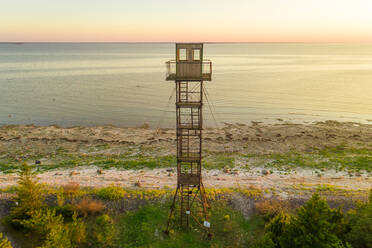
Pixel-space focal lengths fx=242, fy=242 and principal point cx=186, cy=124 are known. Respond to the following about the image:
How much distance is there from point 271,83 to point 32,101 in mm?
80450

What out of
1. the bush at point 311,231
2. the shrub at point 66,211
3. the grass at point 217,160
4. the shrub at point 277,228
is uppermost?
the bush at point 311,231

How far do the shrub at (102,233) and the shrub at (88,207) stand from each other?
1.10 metres

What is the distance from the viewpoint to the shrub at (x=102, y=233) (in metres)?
17.1

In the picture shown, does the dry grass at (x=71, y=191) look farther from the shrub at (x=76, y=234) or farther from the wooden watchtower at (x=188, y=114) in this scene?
the wooden watchtower at (x=188, y=114)

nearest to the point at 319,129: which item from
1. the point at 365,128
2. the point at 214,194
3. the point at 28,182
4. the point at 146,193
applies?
the point at 365,128

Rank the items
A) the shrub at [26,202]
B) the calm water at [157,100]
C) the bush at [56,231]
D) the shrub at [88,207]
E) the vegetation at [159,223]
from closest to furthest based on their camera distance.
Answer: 1. the vegetation at [159,223]
2. the bush at [56,231]
3. the shrub at [26,202]
4. the shrub at [88,207]
5. the calm water at [157,100]

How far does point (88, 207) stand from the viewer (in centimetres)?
2003

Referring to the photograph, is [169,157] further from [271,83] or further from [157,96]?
[271,83]

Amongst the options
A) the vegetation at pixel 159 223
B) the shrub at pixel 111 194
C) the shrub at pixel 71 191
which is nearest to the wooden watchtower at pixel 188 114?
the vegetation at pixel 159 223

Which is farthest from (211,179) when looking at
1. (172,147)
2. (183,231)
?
(172,147)

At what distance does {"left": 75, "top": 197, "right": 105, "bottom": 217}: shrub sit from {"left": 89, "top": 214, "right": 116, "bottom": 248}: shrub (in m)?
1.10

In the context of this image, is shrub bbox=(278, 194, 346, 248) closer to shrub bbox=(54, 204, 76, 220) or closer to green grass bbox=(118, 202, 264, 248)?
green grass bbox=(118, 202, 264, 248)

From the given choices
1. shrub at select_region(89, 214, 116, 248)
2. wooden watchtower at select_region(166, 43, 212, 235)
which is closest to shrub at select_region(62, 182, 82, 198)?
shrub at select_region(89, 214, 116, 248)

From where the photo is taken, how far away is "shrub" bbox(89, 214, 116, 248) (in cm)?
1714
